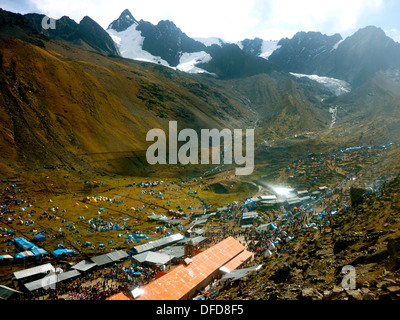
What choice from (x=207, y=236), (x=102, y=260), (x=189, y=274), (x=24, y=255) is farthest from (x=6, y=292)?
(x=207, y=236)

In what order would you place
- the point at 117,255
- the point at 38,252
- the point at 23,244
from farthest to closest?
1. the point at 117,255
2. the point at 23,244
3. the point at 38,252

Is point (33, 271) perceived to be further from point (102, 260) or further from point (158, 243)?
point (158, 243)

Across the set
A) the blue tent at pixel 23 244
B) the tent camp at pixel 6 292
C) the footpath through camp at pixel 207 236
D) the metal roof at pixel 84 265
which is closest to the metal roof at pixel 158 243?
the footpath through camp at pixel 207 236

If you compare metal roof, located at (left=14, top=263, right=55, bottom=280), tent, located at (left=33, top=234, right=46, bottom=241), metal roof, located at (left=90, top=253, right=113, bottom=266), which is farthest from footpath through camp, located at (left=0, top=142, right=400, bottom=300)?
tent, located at (left=33, top=234, right=46, bottom=241)

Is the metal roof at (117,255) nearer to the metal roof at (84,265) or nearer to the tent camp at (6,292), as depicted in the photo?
the metal roof at (84,265)

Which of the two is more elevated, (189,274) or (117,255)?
(189,274)

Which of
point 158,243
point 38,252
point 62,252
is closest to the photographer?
point 38,252

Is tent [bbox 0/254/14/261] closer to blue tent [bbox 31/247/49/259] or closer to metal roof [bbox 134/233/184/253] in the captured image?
blue tent [bbox 31/247/49/259]
